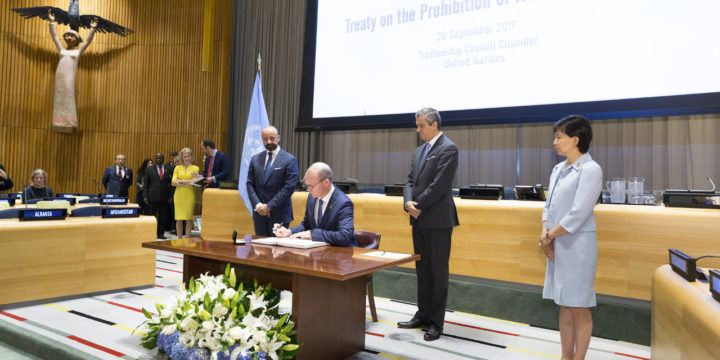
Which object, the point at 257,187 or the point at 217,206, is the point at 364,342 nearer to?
the point at 257,187

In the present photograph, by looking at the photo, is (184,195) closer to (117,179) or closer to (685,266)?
(117,179)

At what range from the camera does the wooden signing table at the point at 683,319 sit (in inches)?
50.4

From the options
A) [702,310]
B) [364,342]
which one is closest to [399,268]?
[364,342]

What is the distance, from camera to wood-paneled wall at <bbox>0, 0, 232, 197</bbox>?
9102 mm

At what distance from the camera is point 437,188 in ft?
9.70

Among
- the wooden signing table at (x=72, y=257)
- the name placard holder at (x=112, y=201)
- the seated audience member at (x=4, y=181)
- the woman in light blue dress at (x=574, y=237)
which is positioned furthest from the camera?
the seated audience member at (x=4, y=181)

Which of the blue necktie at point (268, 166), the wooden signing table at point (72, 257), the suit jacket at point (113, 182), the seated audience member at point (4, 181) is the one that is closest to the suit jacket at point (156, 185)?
the suit jacket at point (113, 182)

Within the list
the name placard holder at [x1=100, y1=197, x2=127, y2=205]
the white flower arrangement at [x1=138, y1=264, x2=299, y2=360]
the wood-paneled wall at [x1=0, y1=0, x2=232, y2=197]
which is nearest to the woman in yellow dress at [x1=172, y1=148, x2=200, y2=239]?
the name placard holder at [x1=100, y1=197, x2=127, y2=205]

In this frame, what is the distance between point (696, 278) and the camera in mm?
1709

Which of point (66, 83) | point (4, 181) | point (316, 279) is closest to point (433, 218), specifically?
point (316, 279)

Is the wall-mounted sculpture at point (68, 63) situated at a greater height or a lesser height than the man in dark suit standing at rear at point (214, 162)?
greater

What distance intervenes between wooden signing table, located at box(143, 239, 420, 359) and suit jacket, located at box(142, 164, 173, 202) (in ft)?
15.4

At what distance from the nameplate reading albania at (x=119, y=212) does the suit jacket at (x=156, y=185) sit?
3.08 meters

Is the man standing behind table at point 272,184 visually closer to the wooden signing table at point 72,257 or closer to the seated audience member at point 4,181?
the wooden signing table at point 72,257
